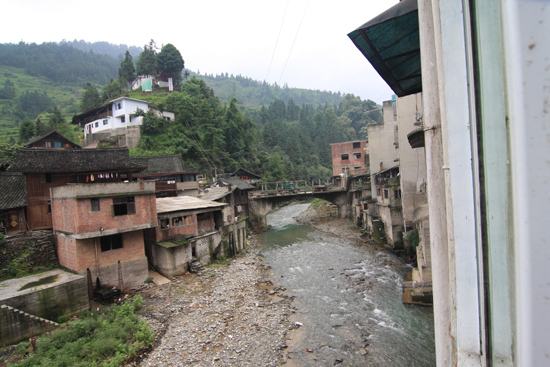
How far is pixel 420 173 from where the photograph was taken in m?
18.7

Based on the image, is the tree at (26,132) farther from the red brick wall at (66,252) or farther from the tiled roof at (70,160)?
the red brick wall at (66,252)

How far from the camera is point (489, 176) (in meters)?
1.42

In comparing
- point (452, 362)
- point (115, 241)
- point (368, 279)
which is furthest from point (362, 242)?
point (452, 362)

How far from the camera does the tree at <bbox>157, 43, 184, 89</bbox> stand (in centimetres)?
6112

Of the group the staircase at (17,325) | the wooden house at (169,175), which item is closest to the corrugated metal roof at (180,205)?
the wooden house at (169,175)

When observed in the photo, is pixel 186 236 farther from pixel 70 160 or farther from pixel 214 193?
pixel 214 193

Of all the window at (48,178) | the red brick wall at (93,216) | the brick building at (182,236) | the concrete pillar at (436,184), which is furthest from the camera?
the brick building at (182,236)

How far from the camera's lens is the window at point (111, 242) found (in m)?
15.2

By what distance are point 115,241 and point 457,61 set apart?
1722 centimetres

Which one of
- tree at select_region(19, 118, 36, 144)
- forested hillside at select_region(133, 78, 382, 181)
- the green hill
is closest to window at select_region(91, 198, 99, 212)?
forested hillside at select_region(133, 78, 382, 181)

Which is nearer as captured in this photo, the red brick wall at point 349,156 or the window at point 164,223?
the window at point 164,223

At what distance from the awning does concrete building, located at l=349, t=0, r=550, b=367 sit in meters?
1.00

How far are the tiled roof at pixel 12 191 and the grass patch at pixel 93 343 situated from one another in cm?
834

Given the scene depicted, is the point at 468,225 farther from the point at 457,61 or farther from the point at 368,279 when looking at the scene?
the point at 368,279
